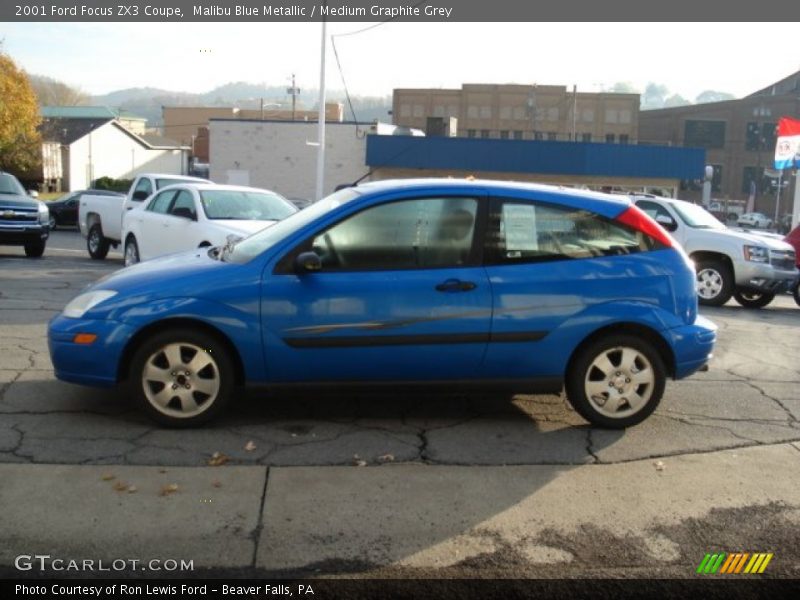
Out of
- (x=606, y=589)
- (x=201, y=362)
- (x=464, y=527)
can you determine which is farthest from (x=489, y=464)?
(x=201, y=362)

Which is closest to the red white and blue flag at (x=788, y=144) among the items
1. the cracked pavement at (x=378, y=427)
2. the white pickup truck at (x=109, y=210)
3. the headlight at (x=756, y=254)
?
the headlight at (x=756, y=254)

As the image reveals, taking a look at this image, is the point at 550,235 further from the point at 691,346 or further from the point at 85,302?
the point at 85,302

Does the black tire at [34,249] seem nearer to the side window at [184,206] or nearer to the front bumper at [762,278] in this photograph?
the side window at [184,206]

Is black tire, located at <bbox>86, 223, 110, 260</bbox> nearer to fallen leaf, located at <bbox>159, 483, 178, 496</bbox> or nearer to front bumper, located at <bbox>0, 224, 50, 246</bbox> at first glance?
front bumper, located at <bbox>0, 224, 50, 246</bbox>

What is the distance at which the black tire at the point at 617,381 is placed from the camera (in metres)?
5.50

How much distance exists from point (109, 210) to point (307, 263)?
1313cm

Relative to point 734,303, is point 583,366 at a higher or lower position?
higher

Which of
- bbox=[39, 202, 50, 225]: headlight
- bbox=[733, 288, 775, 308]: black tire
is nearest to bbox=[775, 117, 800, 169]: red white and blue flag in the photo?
bbox=[733, 288, 775, 308]: black tire

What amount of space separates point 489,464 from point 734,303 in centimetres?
1126

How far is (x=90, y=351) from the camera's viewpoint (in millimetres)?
5273

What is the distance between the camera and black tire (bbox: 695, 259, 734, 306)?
1335 cm

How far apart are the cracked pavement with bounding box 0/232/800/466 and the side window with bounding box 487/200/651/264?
102 cm

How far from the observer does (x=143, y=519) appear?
13.5 feet
